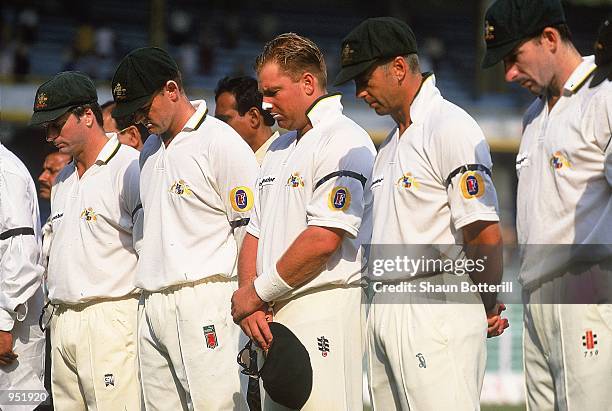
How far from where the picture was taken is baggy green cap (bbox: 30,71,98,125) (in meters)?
6.09

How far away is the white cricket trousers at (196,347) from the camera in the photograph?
5.31 meters

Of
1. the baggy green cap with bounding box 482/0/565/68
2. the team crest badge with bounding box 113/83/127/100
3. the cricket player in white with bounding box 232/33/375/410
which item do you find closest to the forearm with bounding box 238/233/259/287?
the cricket player in white with bounding box 232/33/375/410

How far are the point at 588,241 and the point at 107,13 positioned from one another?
19735 mm

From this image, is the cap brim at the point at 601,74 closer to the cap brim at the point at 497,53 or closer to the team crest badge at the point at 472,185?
the cap brim at the point at 497,53

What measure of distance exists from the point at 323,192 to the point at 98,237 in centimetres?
177

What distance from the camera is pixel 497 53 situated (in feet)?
14.0

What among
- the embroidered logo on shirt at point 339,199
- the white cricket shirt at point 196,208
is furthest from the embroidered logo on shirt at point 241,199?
the embroidered logo on shirt at point 339,199

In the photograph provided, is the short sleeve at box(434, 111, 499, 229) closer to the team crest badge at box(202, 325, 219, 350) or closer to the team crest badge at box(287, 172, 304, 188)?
the team crest badge at box(287, 172, 304, 188)

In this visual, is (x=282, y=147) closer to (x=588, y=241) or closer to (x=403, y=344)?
(x=403, y=344)

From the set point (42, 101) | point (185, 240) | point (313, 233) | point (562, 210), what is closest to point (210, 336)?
point (185, 240)

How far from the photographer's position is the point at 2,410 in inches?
250

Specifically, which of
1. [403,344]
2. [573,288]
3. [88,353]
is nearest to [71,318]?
[88,353]

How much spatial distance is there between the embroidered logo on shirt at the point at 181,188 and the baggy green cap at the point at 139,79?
1.41ft

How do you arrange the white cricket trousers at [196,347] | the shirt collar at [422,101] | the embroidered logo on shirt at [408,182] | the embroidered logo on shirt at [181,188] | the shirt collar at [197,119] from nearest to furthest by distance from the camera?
1. the embroidered logo on shirt at [408,182]
2. the shirt collar at [422,101]
3. the white cricket trousers at [196,347]
4. the embroidered logo on shirt at [181,188]
5. the shirt collar at [197,119]
